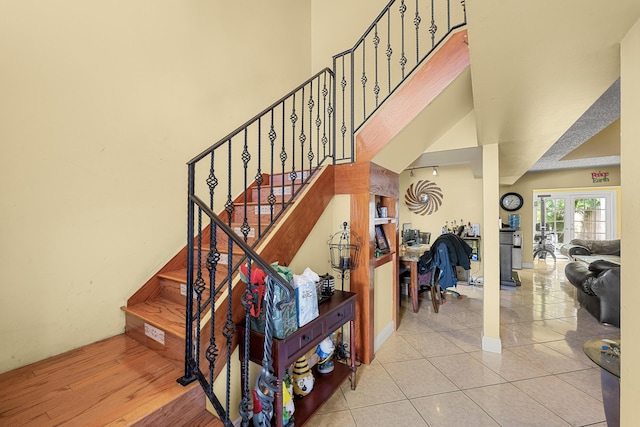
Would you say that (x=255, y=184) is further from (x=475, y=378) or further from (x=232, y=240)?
(x=475, y=378)

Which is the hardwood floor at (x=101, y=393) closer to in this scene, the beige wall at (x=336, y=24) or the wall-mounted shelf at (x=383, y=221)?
the wall-mounted shelf at (x=383, y=221)

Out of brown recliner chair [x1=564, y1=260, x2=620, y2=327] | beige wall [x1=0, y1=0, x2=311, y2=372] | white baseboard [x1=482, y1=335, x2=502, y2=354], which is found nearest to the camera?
beige wall [x1=0, y1=0, x2=311, y2=372]

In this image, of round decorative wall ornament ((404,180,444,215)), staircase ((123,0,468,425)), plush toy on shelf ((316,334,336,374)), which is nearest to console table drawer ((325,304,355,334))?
plush toy on shelf ((316,334,336,374))

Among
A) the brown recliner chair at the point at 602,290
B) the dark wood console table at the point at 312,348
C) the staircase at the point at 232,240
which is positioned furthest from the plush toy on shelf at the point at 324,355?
the brown recliner chair at the point at 602,290

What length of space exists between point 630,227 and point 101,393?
2.38 m

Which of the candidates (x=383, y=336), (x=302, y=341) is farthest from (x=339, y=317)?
(x=383, y=336)

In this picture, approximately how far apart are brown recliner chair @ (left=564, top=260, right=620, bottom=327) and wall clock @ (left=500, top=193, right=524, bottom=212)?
3712 millimetres

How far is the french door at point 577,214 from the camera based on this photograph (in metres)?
6.87

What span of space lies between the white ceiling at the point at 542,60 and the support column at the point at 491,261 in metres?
0.51

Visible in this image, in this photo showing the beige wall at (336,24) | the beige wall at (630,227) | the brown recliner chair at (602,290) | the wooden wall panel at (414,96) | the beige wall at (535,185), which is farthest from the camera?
the beige wall at (535,185)

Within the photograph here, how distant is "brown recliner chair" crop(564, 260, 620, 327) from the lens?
3.19 m

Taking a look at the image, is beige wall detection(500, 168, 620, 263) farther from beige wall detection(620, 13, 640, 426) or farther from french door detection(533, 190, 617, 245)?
beige wall detection(620, 13, 640, 426)

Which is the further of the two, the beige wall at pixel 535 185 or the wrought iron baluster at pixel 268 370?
the beige wall at pixel 535 185

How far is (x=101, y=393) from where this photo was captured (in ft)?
Result: 4.25
